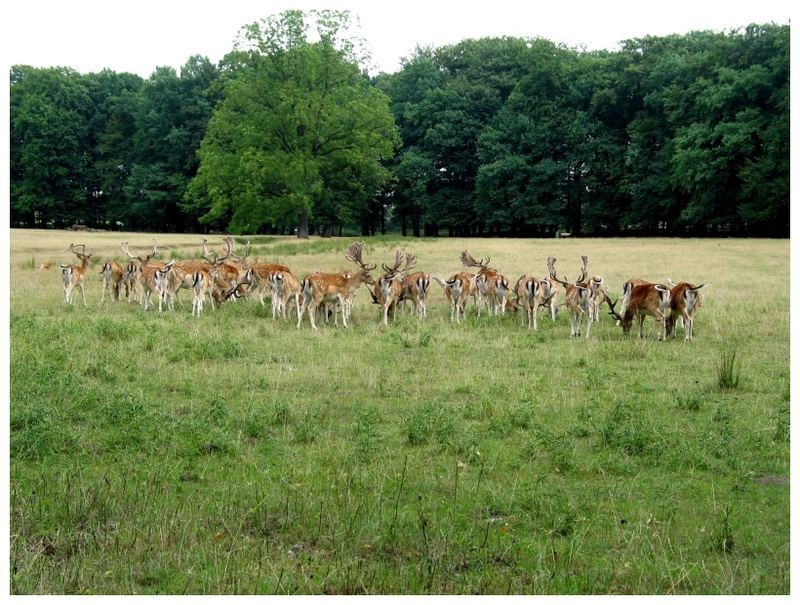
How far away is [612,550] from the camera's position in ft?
15.3

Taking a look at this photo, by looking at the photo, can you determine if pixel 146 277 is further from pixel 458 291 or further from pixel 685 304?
pixel 685 304

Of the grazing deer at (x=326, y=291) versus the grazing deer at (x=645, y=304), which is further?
the grazing deer at (x=326, y=291)

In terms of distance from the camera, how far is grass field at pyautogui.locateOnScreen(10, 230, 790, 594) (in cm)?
442

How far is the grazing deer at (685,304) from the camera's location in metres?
12.1

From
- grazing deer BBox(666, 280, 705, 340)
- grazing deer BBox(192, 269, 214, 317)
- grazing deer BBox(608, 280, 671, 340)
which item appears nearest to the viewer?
grazing deer BBox(666, 280, 705, 340)

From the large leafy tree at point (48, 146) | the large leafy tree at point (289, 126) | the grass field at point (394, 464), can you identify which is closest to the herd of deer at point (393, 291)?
Answer: the grass field at point (394, 464)

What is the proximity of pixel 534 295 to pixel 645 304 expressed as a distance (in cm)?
183

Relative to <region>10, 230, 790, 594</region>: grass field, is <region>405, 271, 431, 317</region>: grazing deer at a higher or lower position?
higher

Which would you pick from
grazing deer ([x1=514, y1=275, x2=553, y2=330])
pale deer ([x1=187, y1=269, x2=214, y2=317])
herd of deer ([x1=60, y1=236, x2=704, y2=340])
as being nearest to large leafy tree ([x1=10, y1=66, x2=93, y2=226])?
herd of deer ([x1=60, y1=236, x2=704, y2=340])

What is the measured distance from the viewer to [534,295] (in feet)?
44.5

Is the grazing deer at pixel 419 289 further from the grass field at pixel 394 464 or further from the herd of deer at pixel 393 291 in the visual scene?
the grass field at pixel 394 464

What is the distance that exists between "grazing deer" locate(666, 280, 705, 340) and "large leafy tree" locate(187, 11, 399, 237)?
27881mm

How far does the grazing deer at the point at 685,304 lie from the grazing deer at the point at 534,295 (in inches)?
83.1

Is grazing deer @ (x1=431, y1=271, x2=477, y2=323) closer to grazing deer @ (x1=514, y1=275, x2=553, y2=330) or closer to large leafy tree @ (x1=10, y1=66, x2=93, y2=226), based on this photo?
grazing deer @ (x1=514, y1=275, x2=553, y2=330)
